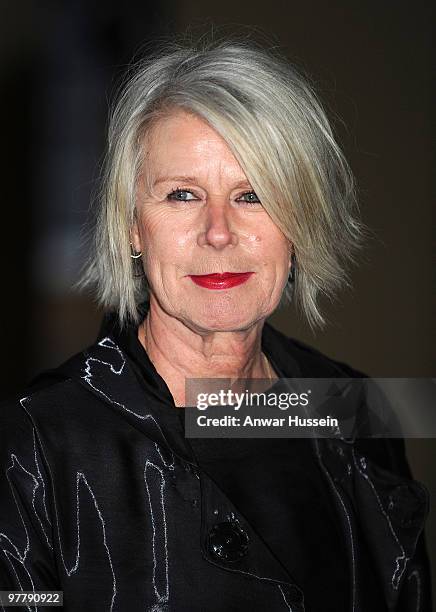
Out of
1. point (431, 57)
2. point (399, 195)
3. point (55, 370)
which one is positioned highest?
point (431, 57)

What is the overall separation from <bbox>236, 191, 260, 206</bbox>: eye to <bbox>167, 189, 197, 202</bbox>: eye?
3.0 inches

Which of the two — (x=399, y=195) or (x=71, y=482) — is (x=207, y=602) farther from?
(x=399, y=195)

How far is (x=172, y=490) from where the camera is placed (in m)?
1.48


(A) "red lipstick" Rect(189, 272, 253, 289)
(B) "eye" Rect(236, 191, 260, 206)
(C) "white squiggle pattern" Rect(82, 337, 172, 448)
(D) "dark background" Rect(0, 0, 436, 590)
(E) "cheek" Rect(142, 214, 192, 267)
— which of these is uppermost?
(D) "dark background" Rect(0, 0, 436, 590)

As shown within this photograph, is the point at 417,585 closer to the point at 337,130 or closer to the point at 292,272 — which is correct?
the point at 292,272

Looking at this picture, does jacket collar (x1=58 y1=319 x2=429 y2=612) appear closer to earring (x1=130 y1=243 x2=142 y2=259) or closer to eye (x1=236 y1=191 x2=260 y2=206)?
earring (x1=130 y1=243 x2=142 y2=259)

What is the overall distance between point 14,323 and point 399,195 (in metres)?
1.92

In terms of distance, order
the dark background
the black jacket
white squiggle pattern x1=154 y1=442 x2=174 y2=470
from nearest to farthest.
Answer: the black jacket, white squiggle pattern x1=154 y1=442 x2=174 y2=470, the dark background

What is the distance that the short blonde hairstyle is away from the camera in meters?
1.53

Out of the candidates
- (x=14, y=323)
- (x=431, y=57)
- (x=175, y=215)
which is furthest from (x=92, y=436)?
(x=14, y=323)

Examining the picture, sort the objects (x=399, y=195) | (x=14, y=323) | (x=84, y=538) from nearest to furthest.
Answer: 1. (x=84, y=538)
2. (x=399, y=195)
3. (x=14, y=323)

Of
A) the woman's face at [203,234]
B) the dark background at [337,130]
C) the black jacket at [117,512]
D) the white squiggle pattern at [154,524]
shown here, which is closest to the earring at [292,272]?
the woman's face at [203,234]

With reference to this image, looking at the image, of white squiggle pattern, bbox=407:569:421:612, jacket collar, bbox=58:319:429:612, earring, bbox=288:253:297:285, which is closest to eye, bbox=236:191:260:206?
earring, bbox=288:253:297:285

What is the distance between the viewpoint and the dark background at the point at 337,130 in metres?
3.88
